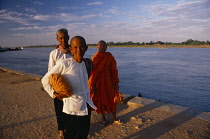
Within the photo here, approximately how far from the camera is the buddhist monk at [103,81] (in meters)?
3.65

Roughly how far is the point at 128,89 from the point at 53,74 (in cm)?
938

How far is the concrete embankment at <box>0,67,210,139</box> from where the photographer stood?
10.8 feet

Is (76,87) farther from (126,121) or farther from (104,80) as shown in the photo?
(126,121)

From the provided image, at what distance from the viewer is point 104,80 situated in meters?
3.72

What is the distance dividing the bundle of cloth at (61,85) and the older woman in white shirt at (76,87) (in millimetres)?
67

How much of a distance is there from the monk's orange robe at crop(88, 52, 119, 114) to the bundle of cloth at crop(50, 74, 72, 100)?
1.76 metres

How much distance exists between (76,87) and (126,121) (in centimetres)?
231

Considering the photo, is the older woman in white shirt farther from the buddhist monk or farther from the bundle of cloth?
the buddhist monk

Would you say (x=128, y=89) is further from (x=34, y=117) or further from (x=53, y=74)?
(x=53, y=74)

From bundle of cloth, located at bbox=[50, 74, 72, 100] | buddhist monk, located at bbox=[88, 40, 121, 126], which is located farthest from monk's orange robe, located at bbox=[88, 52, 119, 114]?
bundle of cloth, located at bbox=[50, 74, 72, 100]

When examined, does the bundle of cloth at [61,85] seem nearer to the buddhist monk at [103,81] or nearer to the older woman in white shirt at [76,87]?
the older woman in white shirt at [76,87]

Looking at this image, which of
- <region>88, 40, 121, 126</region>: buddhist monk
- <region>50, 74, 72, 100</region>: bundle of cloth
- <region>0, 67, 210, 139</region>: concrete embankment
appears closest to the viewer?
<region>50, 74, 72, 100</region>: bundle of cloth

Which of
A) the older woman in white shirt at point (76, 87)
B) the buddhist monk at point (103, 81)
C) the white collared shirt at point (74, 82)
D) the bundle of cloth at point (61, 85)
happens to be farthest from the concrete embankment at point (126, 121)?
the bundle of cloth at point (61, 85)

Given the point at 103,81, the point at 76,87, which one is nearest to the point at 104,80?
the point at 103,81
